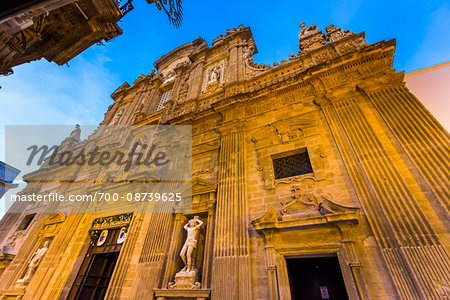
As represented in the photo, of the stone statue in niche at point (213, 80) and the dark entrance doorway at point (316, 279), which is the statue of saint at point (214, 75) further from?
the dark entrance doorway at point (316, 279)

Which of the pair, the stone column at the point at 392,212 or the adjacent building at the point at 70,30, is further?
the adjacent building at the point at 70,30

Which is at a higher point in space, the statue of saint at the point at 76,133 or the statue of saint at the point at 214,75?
the statue of saint at the point at 76,133

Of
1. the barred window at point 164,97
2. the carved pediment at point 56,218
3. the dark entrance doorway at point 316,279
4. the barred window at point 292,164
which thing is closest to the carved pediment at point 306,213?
the barred window at point 292,164

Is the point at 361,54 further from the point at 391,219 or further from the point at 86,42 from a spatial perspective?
the point at 86,42

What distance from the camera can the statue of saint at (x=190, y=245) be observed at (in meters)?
5.96

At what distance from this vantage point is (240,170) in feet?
23.3

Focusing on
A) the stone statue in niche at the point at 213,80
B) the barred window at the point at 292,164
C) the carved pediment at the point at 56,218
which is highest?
the stone statue in niche at the point at 213,80

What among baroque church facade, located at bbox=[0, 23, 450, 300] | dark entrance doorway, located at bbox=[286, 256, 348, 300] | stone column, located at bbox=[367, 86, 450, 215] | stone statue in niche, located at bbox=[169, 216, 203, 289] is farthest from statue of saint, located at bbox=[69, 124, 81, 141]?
stone column, located at bbox=[367, 86, 450, 215]

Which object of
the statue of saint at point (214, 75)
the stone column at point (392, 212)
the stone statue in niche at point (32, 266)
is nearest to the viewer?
the stone column at point (392, 212)

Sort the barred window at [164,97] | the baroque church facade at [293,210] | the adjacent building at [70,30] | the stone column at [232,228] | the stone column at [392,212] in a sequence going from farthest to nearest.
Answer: the barred window at [164,97]
the adjacent building at [70,30]
the stone column at [232,228]
the baroque church facade at [293,210]
the stone column at [392,212]

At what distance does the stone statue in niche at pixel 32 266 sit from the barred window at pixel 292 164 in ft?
40.2

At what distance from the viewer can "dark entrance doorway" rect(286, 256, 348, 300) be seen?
16.5 feet

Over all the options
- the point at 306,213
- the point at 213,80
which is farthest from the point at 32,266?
the point at 213,80

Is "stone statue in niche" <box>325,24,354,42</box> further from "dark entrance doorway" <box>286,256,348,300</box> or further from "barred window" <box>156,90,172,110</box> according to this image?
"barred window" <box>156,90,172,110</box>
